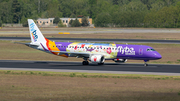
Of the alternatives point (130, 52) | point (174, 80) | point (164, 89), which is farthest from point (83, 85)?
point (130, 52)

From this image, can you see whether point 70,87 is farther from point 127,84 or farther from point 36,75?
point 36,75

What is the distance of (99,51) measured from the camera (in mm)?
49531

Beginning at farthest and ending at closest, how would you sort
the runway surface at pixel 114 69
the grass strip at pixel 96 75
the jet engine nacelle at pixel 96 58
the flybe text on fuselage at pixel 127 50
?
the flybe text on fuselage at pixel 127 50
the jet engine nacelle at pixel 96 58
the runway surface at pixel 114 69
the grass strip at pixel 96 75

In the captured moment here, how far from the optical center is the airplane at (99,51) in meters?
47.4

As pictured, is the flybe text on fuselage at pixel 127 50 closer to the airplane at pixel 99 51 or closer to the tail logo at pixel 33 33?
the airplane at pixel 99 51

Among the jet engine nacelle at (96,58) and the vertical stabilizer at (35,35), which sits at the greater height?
the vertical stabilizer at (35,35)

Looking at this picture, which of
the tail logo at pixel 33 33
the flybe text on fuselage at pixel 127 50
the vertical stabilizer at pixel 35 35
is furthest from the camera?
the tail logo at pixel 33 33

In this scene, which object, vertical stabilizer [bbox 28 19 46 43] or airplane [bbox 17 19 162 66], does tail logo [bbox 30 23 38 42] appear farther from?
airplane [bbox 17 19 162 66]

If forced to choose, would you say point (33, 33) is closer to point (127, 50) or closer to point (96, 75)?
point (127, 50)

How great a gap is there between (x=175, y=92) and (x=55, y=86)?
12.0m

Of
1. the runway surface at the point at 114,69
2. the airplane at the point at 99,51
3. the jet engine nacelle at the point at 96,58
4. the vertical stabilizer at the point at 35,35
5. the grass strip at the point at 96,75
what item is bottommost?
the runway surface at the point at 114,69

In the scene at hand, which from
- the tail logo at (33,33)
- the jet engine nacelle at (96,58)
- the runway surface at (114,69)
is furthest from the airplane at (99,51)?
the runway surface at (114,69)

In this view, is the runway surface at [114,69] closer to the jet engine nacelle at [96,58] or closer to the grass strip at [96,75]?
the jet engine nacelle at [96,58]

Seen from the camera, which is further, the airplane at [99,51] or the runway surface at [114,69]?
the airplane at [99,51]
